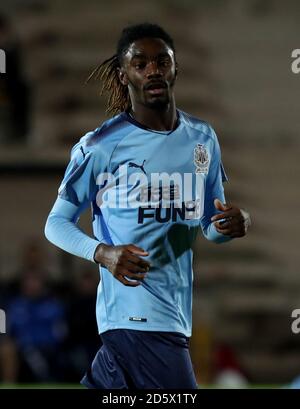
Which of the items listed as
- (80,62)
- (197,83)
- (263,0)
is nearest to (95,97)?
(80,62)

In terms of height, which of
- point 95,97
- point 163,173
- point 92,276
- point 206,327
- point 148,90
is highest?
point 95,97

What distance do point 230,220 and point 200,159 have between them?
201 millimetres

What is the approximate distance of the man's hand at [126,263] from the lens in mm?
2652

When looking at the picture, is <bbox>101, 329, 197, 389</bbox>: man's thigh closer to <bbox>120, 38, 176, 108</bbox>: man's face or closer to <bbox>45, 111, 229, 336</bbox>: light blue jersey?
<bbox>45, 111, 229, 336</bbox>: light blue jersey

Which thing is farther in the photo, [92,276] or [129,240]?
[92,276]

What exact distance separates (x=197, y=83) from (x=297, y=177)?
48.5 inches

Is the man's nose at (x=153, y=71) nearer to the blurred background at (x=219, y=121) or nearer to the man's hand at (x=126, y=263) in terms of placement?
the man's hand at (x=126, y=263)

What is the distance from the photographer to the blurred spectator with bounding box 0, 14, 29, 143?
8.07 m

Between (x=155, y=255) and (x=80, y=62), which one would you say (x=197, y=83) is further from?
(x=155, y=255)

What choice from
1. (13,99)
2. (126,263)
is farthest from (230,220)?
(13,99)

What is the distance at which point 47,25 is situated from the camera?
925 cm

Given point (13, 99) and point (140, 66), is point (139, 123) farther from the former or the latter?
point (13, 99)

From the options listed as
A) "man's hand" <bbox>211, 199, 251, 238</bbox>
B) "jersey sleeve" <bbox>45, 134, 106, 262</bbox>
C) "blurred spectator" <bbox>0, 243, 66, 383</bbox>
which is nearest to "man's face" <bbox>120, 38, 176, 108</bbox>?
"jersey sleeve" <bbox>45, 134, 106, 262</bbox>

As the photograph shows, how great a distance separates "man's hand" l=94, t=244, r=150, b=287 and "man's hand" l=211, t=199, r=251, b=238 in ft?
0.79
